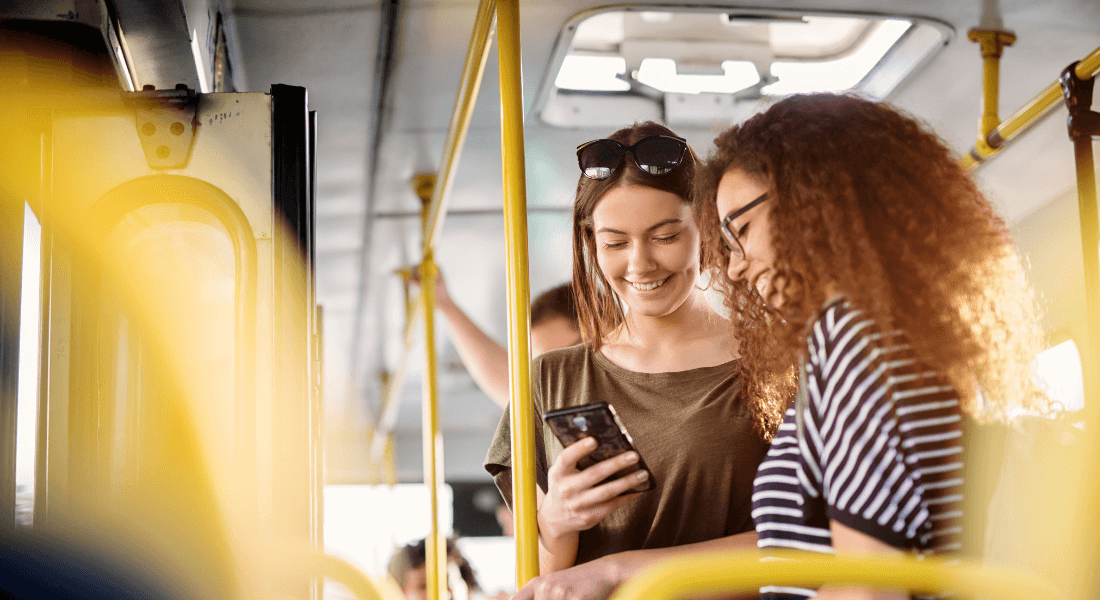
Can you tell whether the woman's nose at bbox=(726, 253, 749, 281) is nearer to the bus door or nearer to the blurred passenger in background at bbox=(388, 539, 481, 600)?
the bus door

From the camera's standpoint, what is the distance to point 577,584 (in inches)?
76.1

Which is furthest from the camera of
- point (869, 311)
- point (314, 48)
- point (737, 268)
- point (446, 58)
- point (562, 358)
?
point (446, 58)

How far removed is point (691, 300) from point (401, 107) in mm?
1935

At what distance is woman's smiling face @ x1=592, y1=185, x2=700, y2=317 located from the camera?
2.15 m

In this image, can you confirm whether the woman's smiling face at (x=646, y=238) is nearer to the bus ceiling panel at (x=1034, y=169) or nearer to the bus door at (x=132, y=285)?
the bus door at (x=132, y=285)

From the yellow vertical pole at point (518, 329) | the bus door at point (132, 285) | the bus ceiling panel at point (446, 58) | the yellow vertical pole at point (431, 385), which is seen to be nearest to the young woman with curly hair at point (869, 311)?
the yellow vertical pole at point (518, 329)

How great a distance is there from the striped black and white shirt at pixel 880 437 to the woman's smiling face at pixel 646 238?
78cm

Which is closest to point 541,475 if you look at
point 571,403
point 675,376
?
point 571,403

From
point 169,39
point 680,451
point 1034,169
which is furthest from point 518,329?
point 1034,169

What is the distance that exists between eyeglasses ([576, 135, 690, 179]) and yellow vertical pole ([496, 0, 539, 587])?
0.62ft

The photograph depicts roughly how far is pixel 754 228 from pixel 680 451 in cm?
61

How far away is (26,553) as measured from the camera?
188 cm

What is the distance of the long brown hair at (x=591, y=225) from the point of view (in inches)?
84.6

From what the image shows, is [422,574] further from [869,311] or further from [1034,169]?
[869,311]
